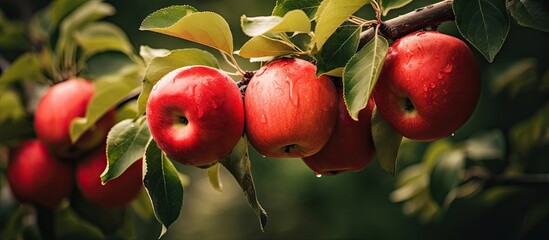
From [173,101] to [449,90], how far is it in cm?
29

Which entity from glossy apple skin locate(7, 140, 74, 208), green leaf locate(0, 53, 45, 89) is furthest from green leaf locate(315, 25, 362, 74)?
green leaf locate(0, 53, 45, 89)

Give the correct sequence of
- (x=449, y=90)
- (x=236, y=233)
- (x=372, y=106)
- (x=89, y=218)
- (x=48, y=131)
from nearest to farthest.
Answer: (x=449, y=90), (x=372, y=106), (x=48, y=131), (x=89, y=218), (x=236, y=233)

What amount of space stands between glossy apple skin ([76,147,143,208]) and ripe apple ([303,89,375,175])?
484mm

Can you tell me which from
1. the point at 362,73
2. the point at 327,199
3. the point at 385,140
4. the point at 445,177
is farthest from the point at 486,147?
the point at 327,199

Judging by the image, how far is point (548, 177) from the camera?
1.39m

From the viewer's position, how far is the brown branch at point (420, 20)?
74 centimetres

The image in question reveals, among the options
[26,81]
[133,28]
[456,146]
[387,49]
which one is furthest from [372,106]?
[133,28]

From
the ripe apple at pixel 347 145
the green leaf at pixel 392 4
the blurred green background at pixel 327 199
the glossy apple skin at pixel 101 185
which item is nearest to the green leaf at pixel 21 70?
the glossy apple skin at pixel 101 185

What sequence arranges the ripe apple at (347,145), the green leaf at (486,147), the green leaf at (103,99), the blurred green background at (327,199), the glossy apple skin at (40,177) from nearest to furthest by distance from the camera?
the ripe apple at (347,145) → the green leaf at (103,99) → the glossy apple skin at (40,177) → the green leaf at (486,147) → the blurred green background at (327,199)

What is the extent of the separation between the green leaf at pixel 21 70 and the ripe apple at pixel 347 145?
2.54 feet

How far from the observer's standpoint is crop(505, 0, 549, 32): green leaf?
0.70 m

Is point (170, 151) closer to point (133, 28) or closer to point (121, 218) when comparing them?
point (121, 218)

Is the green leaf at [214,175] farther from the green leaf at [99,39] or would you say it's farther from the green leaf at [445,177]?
the green leaf at [99,39]

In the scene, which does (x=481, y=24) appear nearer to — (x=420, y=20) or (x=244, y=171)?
(x=420, y=20)
